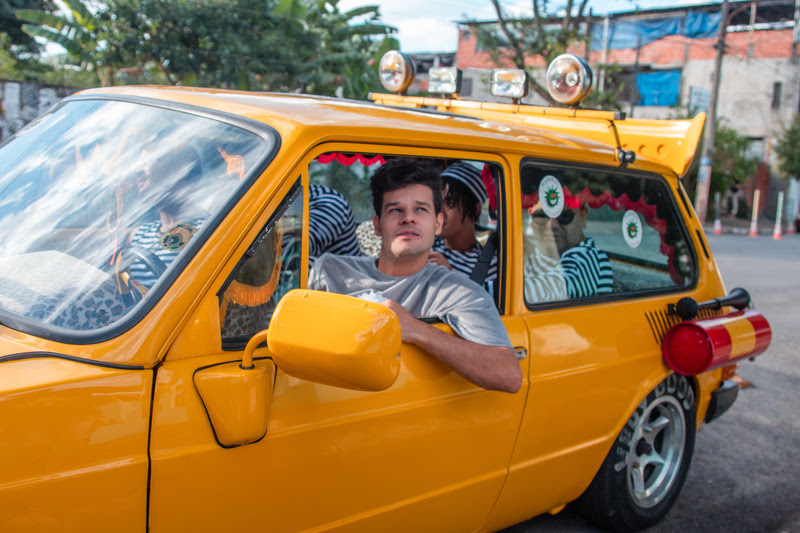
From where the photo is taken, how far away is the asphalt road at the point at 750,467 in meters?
3.37

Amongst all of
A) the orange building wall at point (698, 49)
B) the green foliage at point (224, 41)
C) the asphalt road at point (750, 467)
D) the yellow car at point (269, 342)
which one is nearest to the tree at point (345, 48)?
the green foliage at point (224, 41)

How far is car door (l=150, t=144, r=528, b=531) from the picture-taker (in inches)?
65.5

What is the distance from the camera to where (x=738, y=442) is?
14.6ft

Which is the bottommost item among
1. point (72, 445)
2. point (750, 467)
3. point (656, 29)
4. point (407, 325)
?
point (750, 467)

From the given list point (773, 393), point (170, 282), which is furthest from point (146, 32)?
point (170, 282)

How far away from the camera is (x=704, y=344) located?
9.75 ft

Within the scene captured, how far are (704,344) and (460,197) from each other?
129 cm

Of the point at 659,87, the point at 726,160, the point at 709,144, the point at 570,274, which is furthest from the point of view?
the point at 659,87

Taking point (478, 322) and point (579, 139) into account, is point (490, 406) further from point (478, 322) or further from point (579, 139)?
point (579, 139)

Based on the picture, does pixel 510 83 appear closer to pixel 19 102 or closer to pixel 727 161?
pixel 19 102

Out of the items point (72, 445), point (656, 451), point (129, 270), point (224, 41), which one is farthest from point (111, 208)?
point (224, 41)

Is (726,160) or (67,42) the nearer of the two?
(67,42)

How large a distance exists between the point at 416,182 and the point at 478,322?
54 centimetres

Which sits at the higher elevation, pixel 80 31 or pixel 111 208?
pixel 80 31
